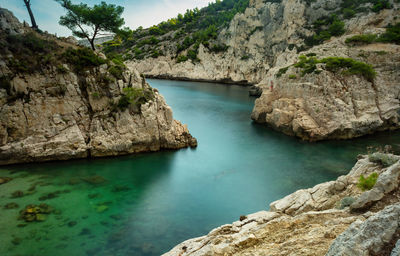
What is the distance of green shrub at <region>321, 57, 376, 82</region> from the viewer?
24234 millimetres

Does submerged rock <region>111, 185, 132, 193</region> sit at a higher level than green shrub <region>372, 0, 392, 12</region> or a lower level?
lower

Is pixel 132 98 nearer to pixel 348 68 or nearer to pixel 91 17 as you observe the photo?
pixel 91 17

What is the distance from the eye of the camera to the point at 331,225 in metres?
4.93

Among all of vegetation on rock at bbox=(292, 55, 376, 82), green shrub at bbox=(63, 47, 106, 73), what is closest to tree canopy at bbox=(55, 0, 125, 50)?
green shrub at bbox=(63, 47, 106, 73)

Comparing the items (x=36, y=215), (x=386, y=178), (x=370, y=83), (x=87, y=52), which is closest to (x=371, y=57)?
(x=370, y=83)

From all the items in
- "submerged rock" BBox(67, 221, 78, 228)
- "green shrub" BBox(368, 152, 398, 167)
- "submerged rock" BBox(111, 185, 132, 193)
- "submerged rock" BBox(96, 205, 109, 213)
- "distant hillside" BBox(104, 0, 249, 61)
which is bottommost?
"submerged rock" BBox(67, 221, 78, 228)

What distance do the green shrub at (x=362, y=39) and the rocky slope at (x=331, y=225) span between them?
2696 cm

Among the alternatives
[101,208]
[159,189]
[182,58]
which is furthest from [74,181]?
[182,58]

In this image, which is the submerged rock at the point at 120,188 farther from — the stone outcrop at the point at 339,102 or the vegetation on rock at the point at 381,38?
the vegetation on rock at the point at 381,38

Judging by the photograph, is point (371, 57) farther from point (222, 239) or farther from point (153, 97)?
point (222, 239)

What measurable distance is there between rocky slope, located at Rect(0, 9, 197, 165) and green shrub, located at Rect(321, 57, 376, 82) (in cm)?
1752

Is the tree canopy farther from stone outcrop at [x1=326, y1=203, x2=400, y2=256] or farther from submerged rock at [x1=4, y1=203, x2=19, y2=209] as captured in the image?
stone outcrop at [x1=326, y1=203, x2=400, y2=256]

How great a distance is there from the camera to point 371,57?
2662 centimetres

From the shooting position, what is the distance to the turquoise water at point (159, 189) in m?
10.4
